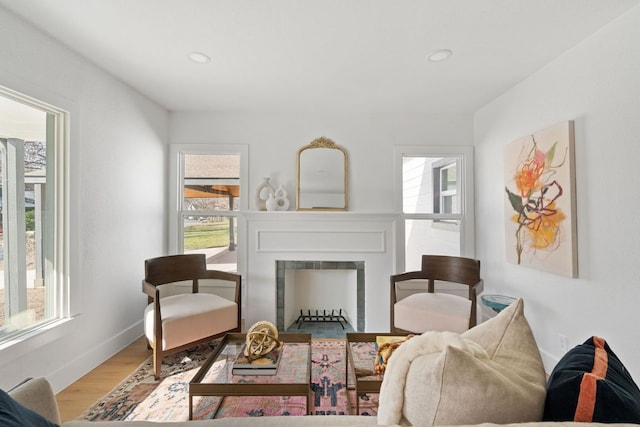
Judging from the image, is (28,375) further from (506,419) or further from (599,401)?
(599,401)

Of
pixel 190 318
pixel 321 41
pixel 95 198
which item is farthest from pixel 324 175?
pixel 95 198

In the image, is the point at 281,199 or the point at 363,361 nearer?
the point at 363,361

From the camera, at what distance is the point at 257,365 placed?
5.56ft

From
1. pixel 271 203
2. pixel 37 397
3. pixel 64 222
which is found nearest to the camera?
pixel 37 397

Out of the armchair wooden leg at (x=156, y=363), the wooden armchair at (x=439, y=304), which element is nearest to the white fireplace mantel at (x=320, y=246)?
the wooden armchair at (x=439, y=304)

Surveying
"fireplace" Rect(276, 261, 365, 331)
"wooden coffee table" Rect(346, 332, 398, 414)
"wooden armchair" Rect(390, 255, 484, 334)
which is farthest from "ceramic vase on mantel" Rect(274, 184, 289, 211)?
"wooden coffee table" Rect(346, 332, 398, 414)

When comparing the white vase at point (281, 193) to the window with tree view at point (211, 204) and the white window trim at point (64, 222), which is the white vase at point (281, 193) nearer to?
the window with tree view at point (211, 204)

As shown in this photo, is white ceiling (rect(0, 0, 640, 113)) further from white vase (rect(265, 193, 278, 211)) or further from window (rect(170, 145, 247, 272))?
white vase (rect(265, 193, 278, 211))

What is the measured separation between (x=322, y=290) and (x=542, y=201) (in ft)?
7.54

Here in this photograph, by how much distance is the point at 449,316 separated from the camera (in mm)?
2369

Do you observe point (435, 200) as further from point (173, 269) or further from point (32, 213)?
point (32, 213)

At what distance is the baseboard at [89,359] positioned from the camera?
200 centimetres

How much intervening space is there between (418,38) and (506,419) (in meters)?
2.02

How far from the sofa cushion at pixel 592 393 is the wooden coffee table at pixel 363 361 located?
0.96 meters
